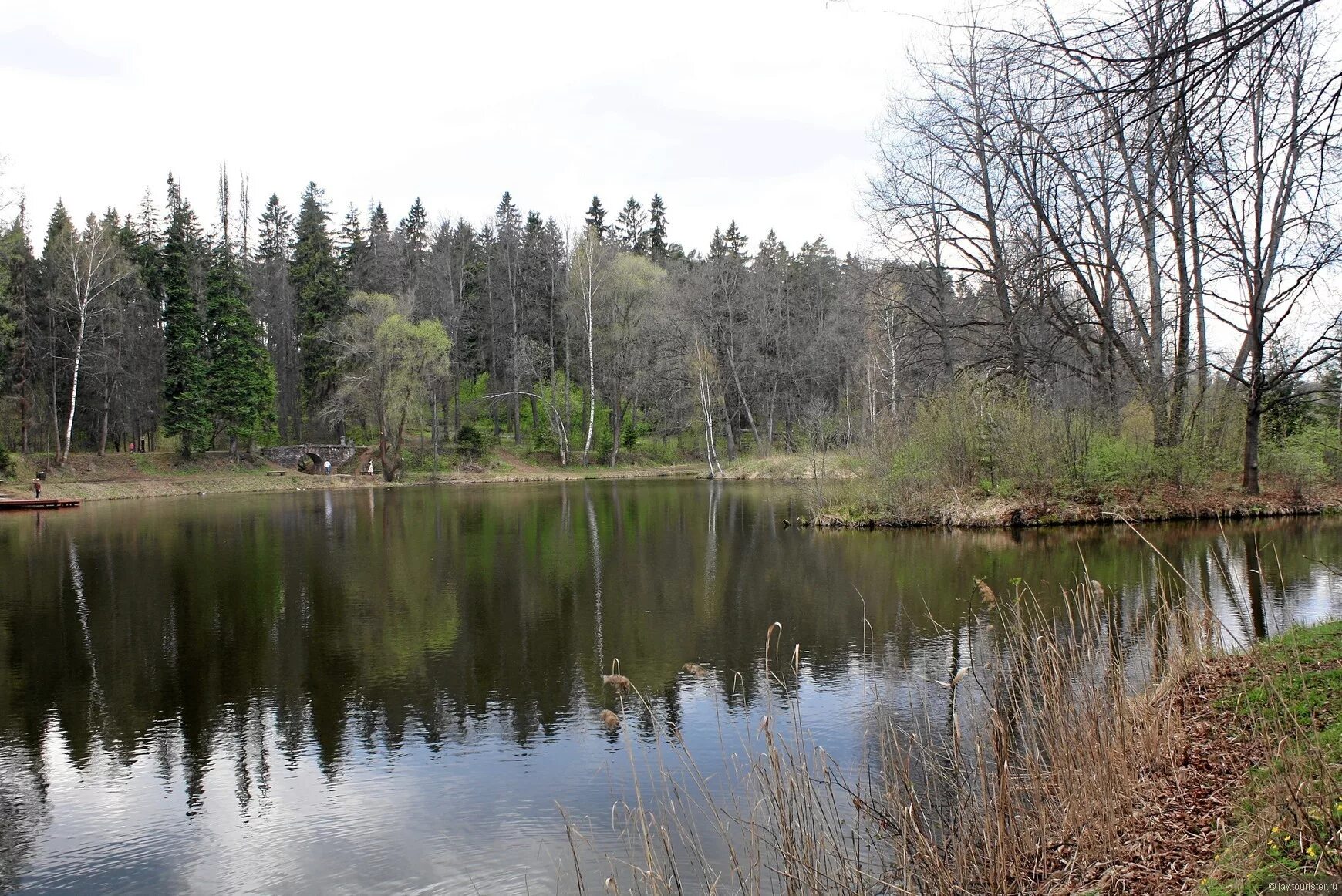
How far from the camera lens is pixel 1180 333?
21438 mm

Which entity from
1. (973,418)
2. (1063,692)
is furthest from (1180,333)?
(1063,692)

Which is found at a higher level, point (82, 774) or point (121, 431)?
point (121, 431)

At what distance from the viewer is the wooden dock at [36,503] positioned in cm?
3170

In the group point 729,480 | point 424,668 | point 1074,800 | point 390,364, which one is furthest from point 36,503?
point 1074,800

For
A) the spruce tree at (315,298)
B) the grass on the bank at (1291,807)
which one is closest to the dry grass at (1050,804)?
the grass on the bank at (1291,807)

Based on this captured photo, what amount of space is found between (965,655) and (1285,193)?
14750 mm

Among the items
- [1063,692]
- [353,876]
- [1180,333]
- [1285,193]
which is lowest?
[353,876]

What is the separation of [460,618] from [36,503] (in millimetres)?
26627

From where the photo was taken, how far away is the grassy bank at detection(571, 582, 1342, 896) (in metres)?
3.93

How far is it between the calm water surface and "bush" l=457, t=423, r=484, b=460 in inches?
1148

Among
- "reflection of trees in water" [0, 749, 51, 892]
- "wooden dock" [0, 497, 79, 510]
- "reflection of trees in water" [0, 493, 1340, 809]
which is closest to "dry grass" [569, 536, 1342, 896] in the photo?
"reflection of trees in water" [0, 493, 1340, 809]

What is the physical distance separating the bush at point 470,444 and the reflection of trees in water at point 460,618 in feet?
88.7

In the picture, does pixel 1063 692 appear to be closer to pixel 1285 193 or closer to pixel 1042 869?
pixel 1042 869

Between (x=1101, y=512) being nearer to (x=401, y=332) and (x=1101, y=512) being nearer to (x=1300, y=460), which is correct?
(x=1300, y=460)
